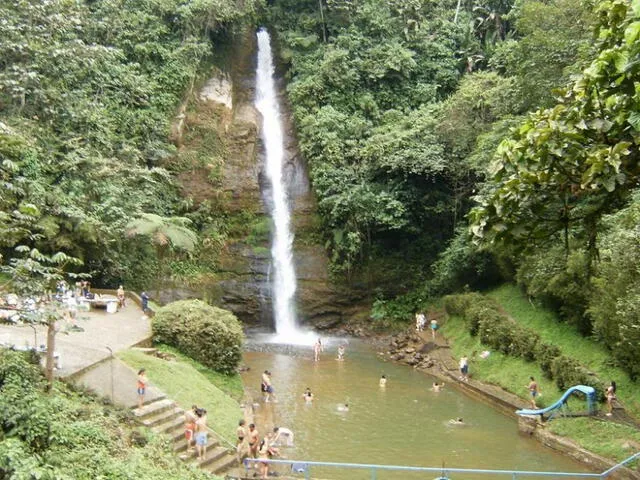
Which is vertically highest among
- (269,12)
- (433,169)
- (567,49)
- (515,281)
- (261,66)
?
(269,12)

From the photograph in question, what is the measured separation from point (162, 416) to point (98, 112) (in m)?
16.9

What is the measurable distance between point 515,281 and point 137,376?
55.3ft

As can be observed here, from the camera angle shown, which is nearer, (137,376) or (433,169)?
(137,376)

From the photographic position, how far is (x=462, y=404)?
62.2ft

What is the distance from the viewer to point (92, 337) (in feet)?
59.3

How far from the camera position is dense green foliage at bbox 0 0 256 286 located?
22.0m

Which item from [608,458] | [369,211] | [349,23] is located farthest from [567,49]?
[349,23]

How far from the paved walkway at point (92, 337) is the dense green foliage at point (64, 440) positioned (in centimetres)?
151

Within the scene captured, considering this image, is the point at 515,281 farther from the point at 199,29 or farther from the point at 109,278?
the point at 199,29

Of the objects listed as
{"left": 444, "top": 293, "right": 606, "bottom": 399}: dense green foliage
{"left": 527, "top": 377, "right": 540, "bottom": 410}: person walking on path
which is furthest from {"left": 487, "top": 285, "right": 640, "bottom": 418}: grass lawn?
{"left": 527, "top": 377, "right": 540, "bottom": 410}: person walking on path

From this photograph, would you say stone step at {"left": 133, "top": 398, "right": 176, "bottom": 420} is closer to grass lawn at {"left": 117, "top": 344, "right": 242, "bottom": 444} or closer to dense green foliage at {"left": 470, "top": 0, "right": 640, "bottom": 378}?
grass lawn at {"left": 117, "top": 344, "right": 242, "bottom": 444}

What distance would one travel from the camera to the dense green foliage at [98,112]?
72.3 feet

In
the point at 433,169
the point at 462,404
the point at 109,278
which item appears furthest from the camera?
the point at 433,169

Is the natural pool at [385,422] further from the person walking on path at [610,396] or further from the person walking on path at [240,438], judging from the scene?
the person walking on path at [610,396]
